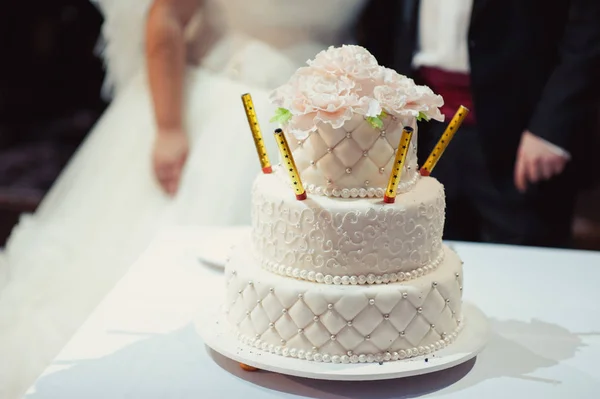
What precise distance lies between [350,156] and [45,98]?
161 centimetres

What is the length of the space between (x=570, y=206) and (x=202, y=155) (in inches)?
47.9

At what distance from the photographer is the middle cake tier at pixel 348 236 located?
1.43 m

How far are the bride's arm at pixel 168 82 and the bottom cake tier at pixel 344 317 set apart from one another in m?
1.23

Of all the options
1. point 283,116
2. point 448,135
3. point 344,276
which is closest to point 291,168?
point 283,116

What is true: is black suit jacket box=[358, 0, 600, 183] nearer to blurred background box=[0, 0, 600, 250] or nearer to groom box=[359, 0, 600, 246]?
groom box=[359, 0, 600, 246]

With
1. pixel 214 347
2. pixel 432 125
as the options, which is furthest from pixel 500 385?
pixel 432 125

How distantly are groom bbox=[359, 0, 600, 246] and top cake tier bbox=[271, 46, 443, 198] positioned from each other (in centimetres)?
96

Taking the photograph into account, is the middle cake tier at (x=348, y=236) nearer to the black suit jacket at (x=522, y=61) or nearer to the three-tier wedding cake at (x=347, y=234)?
the three-tier wedding cake at (x=347, y=234)

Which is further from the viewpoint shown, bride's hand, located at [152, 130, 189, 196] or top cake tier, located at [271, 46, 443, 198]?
bride's hand, located at [152, 130, 189, 196]

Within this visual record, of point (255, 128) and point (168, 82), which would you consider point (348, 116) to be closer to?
point (255, 128)

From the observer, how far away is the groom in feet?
7.98

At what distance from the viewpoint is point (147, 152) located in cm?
270

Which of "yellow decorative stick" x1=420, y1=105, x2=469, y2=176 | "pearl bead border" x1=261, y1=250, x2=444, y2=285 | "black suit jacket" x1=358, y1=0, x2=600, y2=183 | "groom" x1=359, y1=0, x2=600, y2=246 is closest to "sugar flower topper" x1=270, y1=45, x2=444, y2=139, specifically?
"yellow decorative stick" x1=420, y1=105, x2=469, y2=176

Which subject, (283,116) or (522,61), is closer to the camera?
(283,116)
